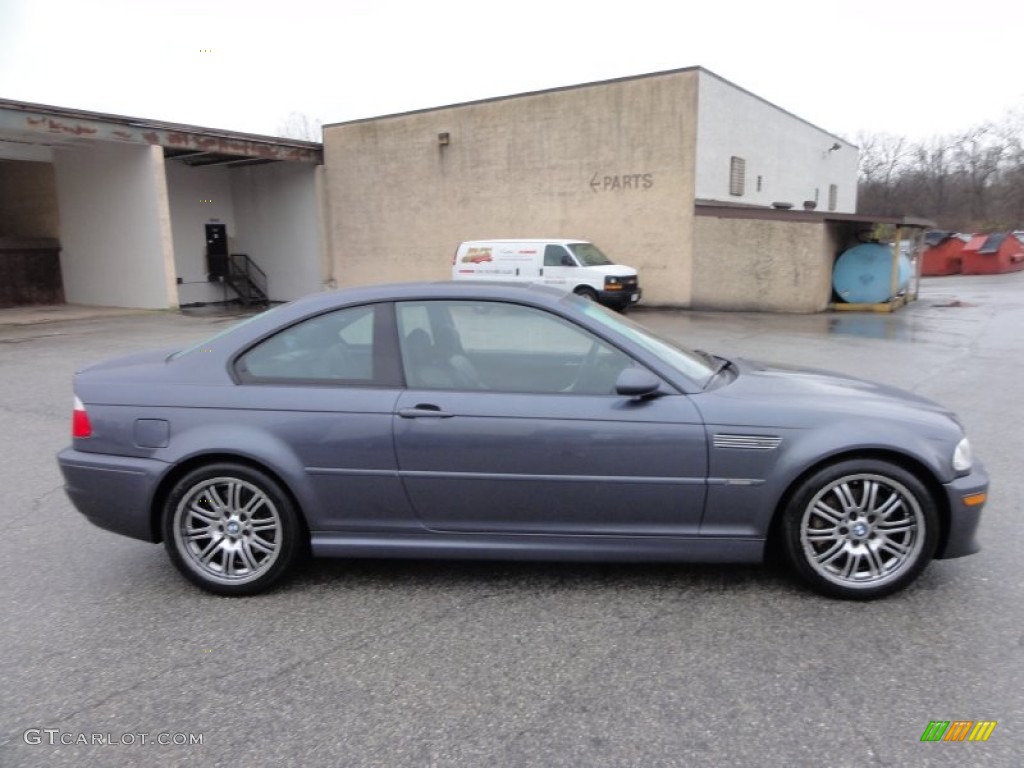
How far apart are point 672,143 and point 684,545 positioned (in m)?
17.3

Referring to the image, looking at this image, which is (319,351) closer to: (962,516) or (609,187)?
(962,516)

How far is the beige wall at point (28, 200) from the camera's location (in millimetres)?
21859

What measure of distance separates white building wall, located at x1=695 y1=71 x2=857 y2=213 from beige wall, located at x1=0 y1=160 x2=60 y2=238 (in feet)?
63.8

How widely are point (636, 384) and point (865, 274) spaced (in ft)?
55.8

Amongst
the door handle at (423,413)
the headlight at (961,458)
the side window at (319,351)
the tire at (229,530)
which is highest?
the side window at (319,351)

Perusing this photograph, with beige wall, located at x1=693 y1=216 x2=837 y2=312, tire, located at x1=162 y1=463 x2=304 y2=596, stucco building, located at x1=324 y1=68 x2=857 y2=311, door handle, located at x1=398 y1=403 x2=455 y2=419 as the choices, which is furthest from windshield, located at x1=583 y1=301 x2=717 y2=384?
stucco building, located at x1=324 y1=68 x2=857 y2=311

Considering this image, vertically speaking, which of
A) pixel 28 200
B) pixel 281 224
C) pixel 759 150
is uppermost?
pixel 759 150

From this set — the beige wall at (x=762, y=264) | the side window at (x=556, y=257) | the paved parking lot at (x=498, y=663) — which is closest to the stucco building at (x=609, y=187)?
the beige wall at (x=762, y=264)

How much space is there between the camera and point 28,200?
2230cm

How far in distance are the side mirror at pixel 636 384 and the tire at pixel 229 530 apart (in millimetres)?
1691

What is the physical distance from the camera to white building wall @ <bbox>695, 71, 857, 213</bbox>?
19.0m

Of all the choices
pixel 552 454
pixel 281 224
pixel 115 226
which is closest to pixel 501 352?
pixel 552 454

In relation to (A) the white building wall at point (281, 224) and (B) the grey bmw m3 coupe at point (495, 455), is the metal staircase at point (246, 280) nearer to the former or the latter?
(A) the white building wall at point (281, 224)

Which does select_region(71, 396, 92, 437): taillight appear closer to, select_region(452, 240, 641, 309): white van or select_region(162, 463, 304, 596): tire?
select_region(162, 463, 304, 596): tire
